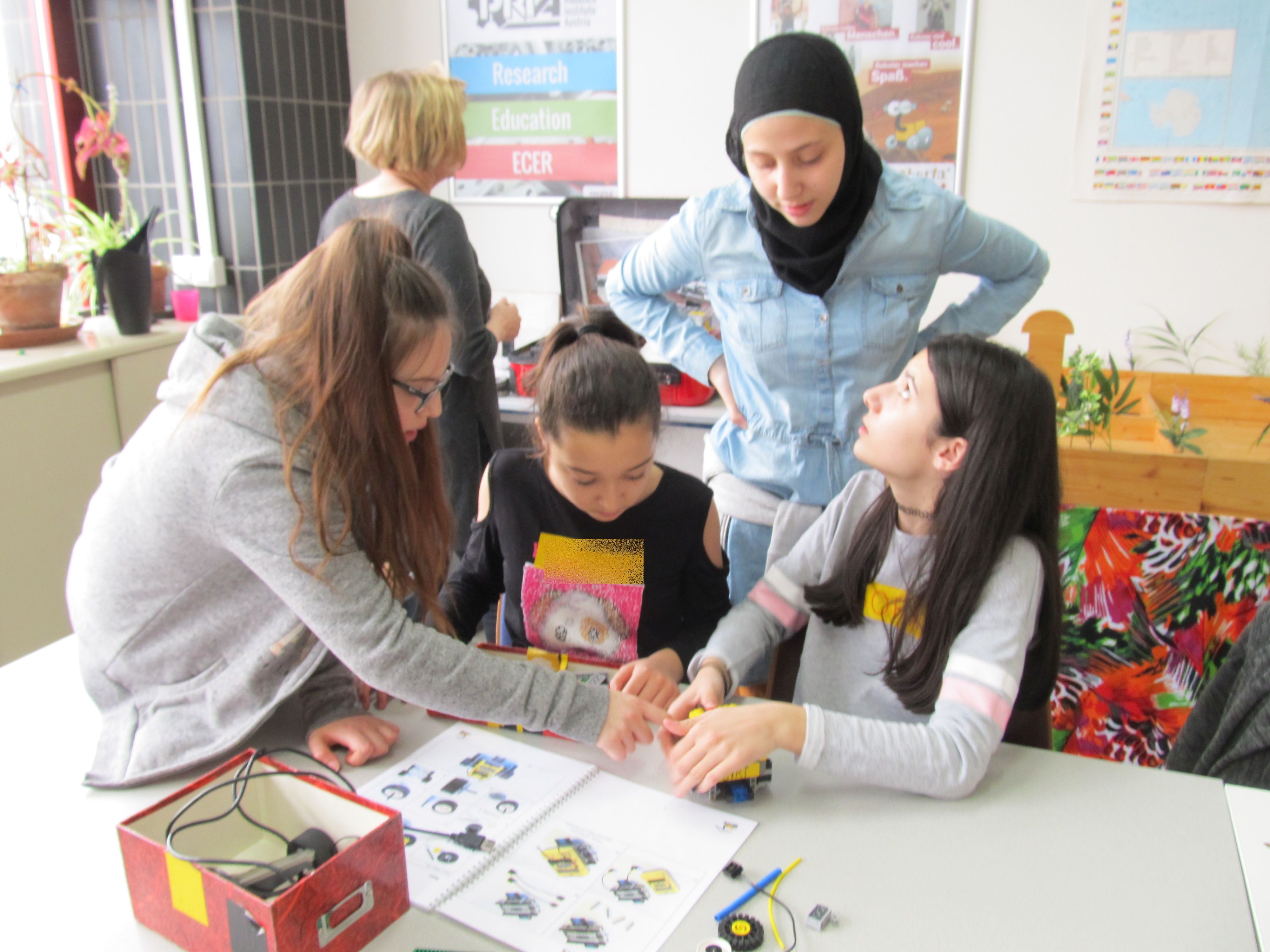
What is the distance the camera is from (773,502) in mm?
1602

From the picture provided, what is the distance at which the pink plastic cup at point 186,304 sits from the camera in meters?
3.02

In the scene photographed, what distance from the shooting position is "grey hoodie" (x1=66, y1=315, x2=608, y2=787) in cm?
97

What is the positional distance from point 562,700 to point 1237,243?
2433 millimetres

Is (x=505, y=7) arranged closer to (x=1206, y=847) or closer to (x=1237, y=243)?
(x=1237, y=243)

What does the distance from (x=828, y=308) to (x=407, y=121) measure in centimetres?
107

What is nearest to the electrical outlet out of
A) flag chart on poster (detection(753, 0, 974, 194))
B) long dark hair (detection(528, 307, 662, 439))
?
flag chart on poster (detection(753, 0, 974, 194))

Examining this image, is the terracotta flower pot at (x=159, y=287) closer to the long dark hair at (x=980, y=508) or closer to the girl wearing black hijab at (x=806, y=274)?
the girl wearing black hijab at (x=806, y=274)

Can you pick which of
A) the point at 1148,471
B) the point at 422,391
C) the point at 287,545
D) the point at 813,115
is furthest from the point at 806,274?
the point at 1148,471

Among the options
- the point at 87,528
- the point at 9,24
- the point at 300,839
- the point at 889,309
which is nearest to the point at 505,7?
the point at 9,24

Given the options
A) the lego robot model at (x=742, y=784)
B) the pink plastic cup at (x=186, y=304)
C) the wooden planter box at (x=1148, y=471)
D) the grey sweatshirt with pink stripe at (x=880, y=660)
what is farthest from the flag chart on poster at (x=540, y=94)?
the lego robot model at (x=742, y=784)

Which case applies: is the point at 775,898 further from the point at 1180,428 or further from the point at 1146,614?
the point at 1180,428

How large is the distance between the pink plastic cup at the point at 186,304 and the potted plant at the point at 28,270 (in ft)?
1.15

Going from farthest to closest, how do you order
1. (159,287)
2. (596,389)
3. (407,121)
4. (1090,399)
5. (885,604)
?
1. (159,287)
2. (1090,399)
3. (407,121)
4. (596,389)
5. (885,604)

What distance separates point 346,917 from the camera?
31.1 inches
